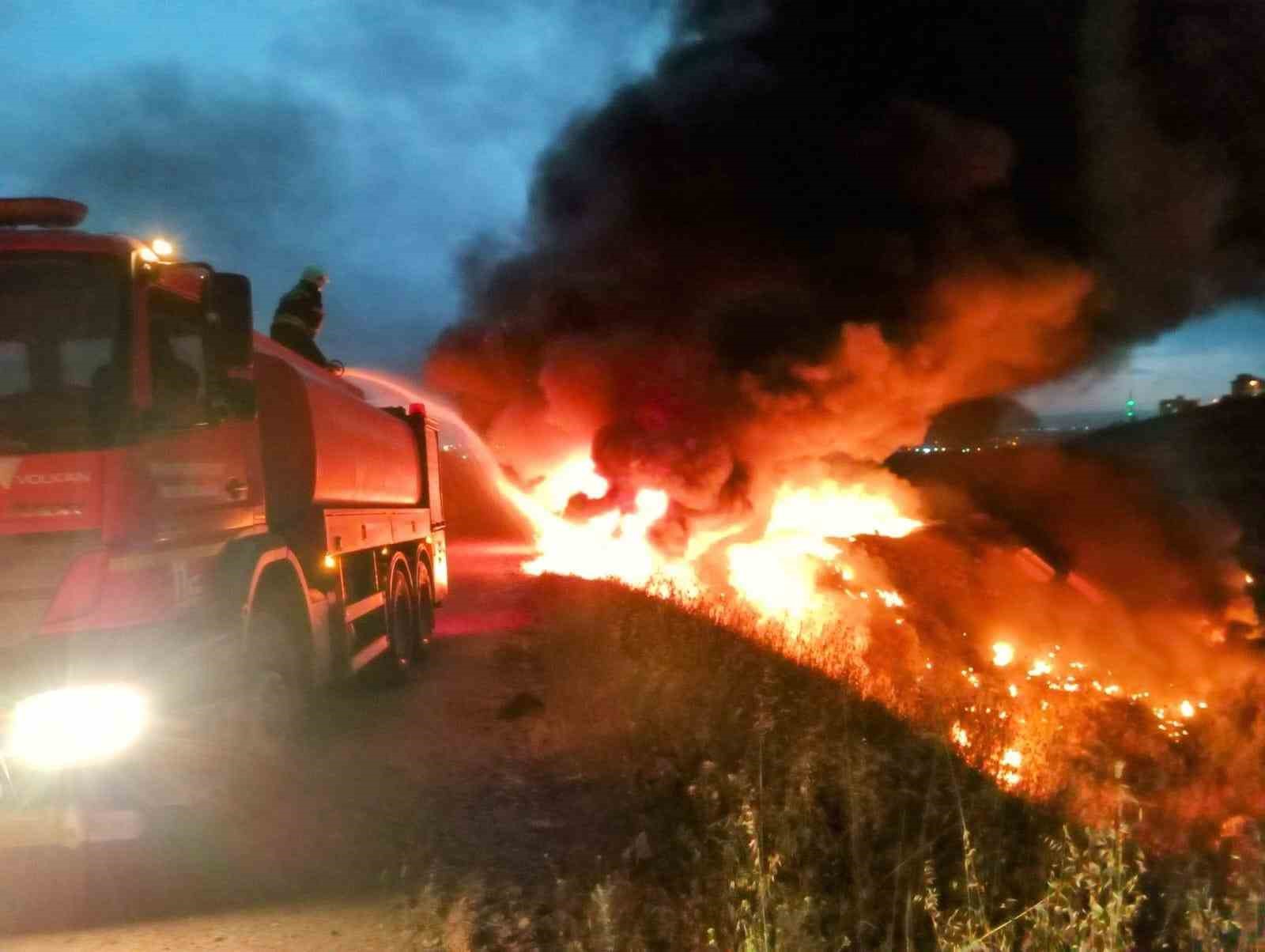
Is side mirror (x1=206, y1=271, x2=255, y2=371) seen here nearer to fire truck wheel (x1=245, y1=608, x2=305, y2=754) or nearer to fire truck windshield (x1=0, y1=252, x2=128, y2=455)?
fire truck windshield (x1=0, y1=252, x2=128, y2=455)

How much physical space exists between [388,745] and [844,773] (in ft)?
11.6

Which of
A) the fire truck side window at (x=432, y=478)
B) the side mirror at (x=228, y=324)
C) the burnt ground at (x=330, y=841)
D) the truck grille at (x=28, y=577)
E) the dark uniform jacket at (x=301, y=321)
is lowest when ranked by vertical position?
the burnt ground at (x=330, y=841)

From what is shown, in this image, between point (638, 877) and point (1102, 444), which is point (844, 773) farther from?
point (1102, 444)

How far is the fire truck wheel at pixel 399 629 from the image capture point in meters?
10.4

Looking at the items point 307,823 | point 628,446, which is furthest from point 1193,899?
→ point 628,446

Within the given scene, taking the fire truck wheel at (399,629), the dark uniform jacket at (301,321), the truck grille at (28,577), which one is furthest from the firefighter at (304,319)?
the truck grille at (28,577)

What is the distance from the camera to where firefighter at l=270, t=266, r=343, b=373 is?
9.35 metres

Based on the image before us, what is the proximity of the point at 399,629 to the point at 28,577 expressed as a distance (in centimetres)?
602

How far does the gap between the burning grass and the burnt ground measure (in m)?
0.17

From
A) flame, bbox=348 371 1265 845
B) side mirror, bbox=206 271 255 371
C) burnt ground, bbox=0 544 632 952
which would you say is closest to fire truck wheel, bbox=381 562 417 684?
burnt ground, bbox=0 544 632 952

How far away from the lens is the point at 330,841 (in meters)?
5.86

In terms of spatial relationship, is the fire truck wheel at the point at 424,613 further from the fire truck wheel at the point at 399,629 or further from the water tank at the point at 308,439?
the water tank at the point at 308,439

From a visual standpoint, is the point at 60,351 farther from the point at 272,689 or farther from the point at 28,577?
the point at 272,689

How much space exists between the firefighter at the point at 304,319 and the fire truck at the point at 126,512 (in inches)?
80.5
